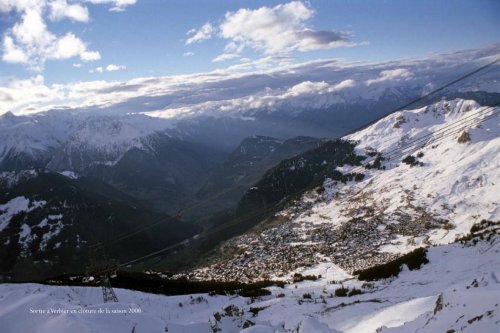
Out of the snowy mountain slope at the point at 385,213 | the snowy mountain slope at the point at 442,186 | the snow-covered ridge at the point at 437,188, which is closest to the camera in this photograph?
the snowy mountain slope at the point at 385,213

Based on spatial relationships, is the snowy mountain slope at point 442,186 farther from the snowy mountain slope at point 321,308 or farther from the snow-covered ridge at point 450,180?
the snowy mountain slope at point 321,308

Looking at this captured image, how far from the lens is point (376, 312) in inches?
863

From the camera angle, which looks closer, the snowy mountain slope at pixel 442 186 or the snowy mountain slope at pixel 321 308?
the snowy mountain slope at pixel 321 308

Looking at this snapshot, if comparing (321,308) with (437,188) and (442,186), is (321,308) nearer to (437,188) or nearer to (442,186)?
(437,188)

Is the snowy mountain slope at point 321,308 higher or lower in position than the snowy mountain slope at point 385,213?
higher

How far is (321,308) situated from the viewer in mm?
26578

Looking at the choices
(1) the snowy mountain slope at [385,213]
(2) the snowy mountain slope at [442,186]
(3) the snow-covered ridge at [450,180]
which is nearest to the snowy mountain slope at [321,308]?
(1) the snowy mountain slope at [385,213]

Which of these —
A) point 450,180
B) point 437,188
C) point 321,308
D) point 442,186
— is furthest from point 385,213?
point 321,308

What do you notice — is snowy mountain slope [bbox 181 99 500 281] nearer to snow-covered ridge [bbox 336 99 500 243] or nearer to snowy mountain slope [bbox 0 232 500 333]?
snow-covered ridge [bbox 336 99 500 243]

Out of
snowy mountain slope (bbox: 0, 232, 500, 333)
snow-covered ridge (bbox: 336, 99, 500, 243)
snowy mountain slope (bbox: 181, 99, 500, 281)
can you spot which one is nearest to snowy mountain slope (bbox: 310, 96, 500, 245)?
snow-covered ridge (bbox: 336, 99, 500, 243)

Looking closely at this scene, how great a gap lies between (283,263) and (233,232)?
362 ft

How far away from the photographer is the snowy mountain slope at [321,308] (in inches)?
643

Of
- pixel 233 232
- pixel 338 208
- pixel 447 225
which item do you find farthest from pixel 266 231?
pixel 447 225

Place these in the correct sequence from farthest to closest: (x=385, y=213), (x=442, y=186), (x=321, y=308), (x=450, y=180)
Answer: (x=450, y=180)
(x=442, y=186)
(x=385, y=213)
(x=321, y=308)
